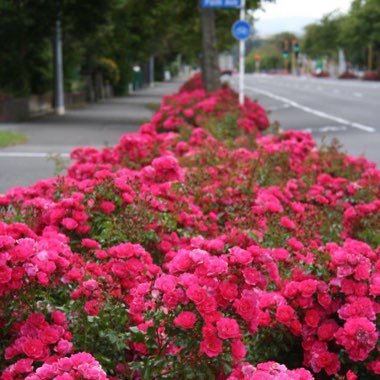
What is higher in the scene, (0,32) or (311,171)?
(0,32)

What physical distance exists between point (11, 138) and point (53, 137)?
1.29m

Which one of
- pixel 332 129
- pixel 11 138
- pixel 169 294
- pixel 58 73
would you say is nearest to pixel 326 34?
pixel 58 73

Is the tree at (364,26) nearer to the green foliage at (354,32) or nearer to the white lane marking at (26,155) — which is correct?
the green foliage at (354,32)

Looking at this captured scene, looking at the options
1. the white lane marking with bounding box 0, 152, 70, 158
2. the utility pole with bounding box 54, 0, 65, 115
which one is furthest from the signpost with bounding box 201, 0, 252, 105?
the utility pole with bounding box 54, 0, 65, 115

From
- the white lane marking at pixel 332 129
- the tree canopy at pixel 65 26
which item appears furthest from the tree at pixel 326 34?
the white lane marking at pixel 332 129

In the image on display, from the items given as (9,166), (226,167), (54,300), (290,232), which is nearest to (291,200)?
(226,167)

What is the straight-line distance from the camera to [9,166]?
13852 millimetres

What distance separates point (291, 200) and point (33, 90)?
25.9 m

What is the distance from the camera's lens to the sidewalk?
12.9m

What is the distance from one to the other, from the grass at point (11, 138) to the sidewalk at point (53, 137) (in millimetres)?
208

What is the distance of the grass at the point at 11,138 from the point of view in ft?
58.0

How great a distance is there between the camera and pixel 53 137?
19656 mm

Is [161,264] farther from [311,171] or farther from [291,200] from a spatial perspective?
[311,171]

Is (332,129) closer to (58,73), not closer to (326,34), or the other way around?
(58,73)
